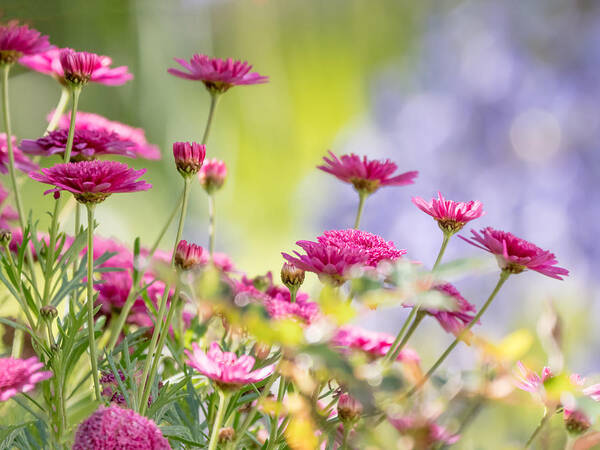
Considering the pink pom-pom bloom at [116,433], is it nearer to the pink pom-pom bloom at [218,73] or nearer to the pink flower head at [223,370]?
the pink flower head at [223,370]

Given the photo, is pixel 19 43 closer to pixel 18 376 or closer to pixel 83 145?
pixel 83 145

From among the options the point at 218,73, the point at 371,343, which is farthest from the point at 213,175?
the point at 371,343

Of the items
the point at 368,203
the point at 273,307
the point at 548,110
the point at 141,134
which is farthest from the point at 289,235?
the point at 273,307

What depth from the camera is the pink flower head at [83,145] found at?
378 mm

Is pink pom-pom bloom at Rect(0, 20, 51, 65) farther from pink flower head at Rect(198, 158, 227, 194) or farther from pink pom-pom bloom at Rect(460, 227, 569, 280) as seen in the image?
pink pom-pom bloom at Rect(460, 227, 569, 280)

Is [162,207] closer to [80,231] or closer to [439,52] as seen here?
[439,52]

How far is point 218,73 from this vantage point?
1.35 feet

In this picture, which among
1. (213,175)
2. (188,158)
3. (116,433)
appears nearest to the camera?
(116,433)

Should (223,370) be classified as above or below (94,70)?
below

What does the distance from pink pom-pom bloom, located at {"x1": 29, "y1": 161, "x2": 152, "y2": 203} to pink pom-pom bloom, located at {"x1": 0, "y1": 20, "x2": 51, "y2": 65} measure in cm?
11

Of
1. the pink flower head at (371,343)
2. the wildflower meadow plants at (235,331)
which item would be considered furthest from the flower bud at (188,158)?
the pink flower head at (371,343)

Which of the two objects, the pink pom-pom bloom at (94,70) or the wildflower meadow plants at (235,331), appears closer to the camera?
the wildflower meadow plants at (235,331)

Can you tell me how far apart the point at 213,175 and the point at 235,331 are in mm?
138

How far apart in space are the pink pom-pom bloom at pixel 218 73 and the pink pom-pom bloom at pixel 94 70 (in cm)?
4
